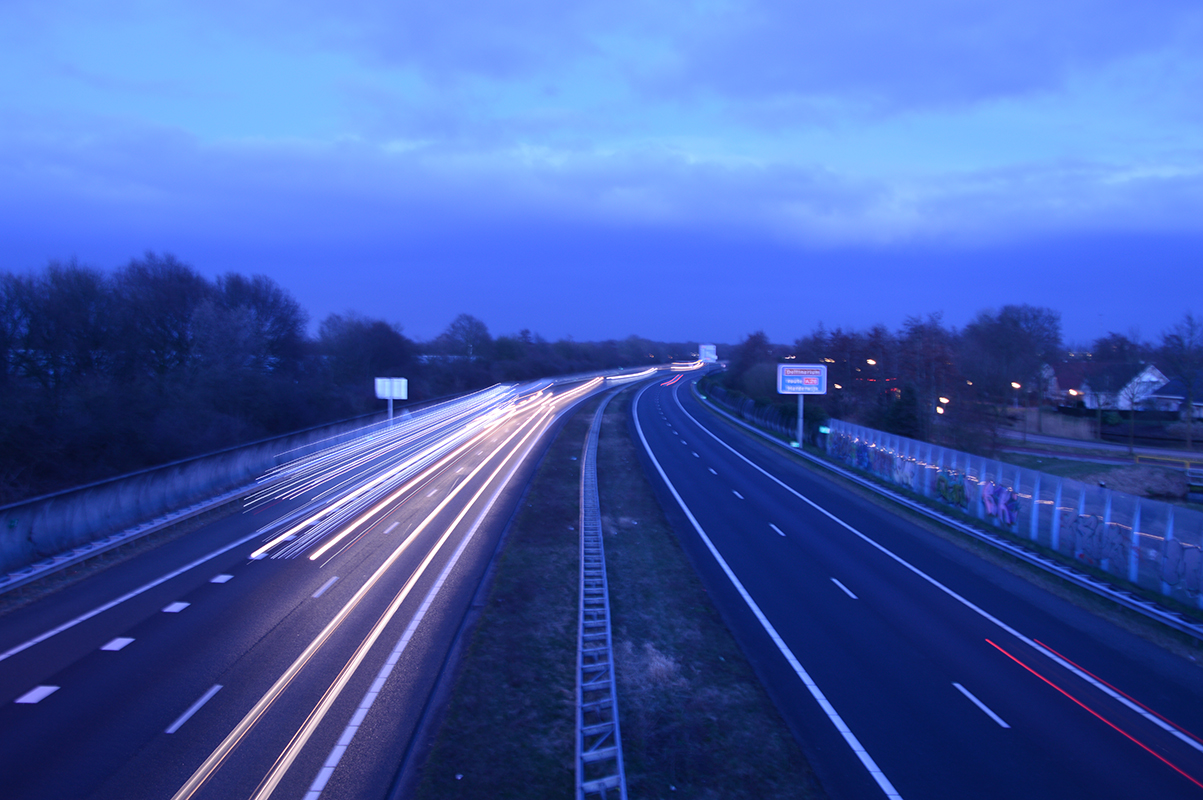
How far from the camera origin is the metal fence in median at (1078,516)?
47.0ft

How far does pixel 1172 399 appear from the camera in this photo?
5925cm

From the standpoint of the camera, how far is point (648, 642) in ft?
40.3

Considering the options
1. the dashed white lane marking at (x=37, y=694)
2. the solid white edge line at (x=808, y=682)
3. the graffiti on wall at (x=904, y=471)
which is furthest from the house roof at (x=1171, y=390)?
the dashed white lane marking at (x=37, y=694)

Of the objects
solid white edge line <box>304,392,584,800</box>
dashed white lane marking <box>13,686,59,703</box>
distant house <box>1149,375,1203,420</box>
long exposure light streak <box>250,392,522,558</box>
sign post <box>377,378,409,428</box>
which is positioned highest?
sign post <box>377,378,409,428</box>

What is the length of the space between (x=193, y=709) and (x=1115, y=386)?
65226mm

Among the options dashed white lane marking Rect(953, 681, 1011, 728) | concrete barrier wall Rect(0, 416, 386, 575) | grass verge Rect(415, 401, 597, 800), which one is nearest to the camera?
grass verge Rect(415, 401, 597, 800)

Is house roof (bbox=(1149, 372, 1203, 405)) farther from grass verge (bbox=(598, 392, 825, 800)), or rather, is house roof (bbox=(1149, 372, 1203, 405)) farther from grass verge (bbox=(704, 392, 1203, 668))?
grass verge (bbox=(598, 392, 825, 800))

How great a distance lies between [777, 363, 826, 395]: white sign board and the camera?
138 ft

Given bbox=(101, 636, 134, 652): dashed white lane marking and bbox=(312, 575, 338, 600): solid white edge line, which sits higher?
bbox=(101, 636, 134, 652): dashed white lane marking

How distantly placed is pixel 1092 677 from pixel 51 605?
19768 mm

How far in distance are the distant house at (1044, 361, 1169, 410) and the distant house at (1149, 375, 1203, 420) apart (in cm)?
47

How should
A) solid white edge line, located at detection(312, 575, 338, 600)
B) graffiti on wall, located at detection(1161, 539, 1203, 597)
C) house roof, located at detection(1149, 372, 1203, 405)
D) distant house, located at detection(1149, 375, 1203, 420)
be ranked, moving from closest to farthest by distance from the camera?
solid white edge line, located at detection(312, 575, 338, 600), graffiti on wall, located at detection(1161, 539, 1203, 597), distant house, located at detection(1149, 375, 1203, 420), house roof, located at detection(1149, 372, 1203, 405)

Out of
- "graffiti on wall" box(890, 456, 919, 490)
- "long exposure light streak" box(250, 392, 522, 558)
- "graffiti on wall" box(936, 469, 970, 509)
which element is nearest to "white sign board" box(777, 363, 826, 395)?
"graffiti on wall" box(890, 456, 919, 490)

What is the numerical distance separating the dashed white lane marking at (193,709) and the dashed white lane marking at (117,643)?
2.61 m
